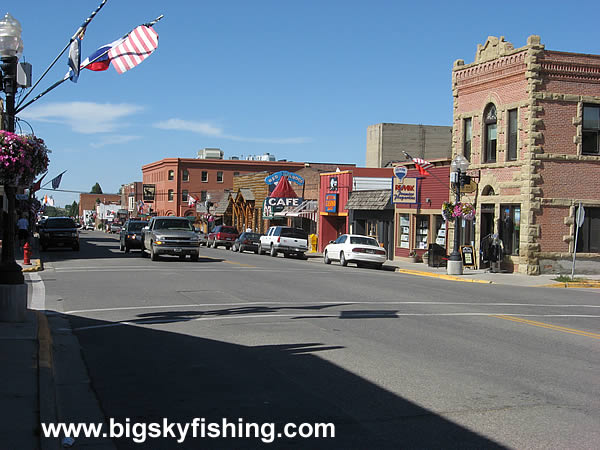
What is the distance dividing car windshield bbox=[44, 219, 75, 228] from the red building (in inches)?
696

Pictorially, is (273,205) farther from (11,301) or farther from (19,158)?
(11,301)

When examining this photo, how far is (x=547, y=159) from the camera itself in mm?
29328

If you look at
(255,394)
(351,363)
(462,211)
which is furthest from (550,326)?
(462,211)

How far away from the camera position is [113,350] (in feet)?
32.0

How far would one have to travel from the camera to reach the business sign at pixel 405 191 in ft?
124

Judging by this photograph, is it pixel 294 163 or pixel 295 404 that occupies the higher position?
pixel 294 163

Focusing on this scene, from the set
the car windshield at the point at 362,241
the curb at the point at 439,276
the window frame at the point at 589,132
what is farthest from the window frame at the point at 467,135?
the curb at the point at 439,276

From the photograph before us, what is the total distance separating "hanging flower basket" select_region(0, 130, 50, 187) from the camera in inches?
439

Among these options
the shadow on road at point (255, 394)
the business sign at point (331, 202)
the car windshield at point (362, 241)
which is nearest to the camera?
the shadow on road at point (255, 394)

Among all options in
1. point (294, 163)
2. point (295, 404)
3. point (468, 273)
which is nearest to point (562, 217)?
point (468, 273)

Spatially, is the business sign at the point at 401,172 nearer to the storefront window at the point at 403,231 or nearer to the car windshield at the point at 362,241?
the storefront window at the point at 403,231

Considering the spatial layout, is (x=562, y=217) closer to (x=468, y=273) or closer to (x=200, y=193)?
(x=468, y=273)

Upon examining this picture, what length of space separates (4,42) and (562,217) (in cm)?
2425

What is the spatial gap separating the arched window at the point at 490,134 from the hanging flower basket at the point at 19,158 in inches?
946
